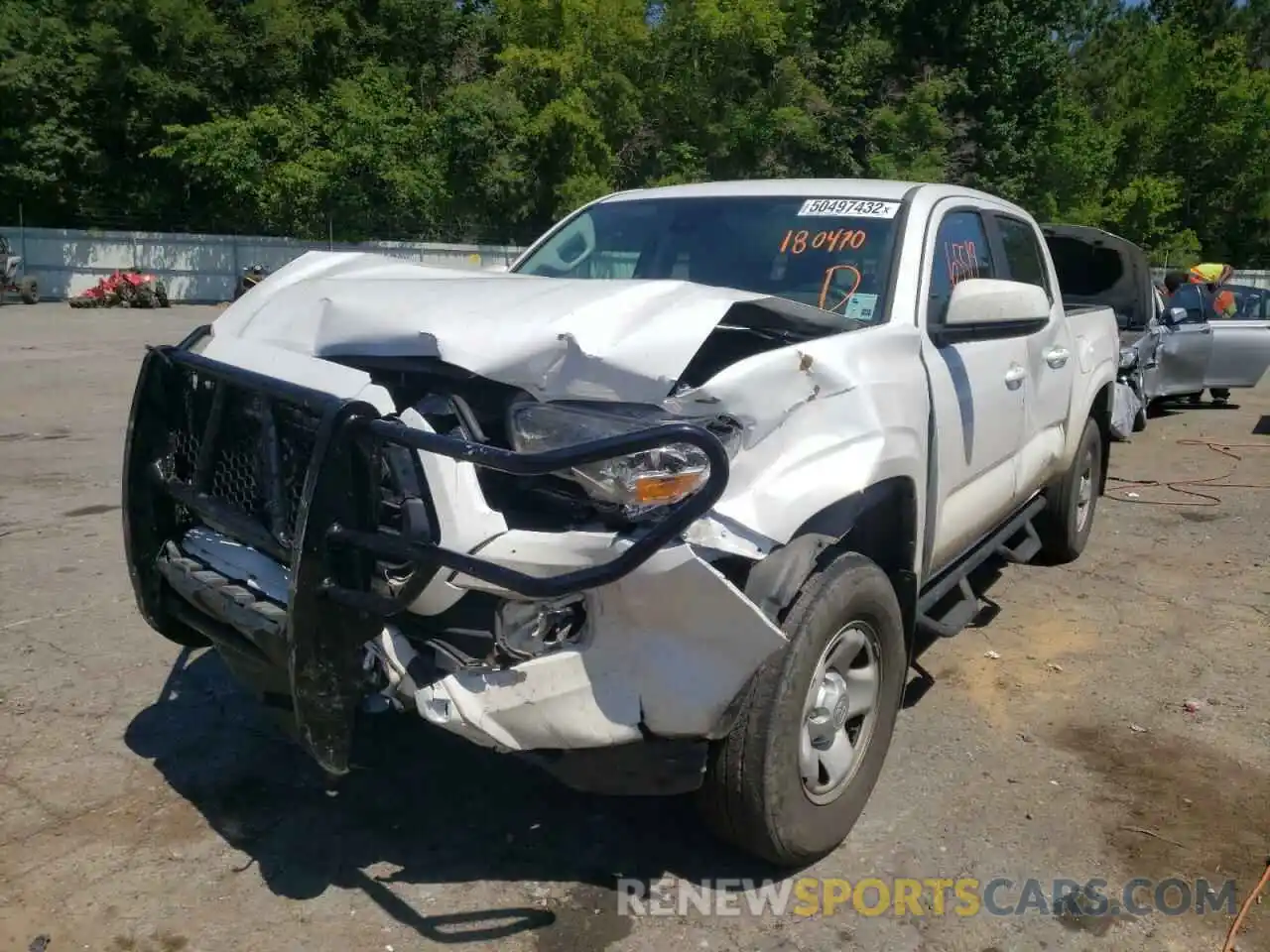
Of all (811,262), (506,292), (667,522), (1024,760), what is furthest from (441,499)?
(1024,760)

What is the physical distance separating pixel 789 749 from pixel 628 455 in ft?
2.93

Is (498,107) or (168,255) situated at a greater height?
(498,107)

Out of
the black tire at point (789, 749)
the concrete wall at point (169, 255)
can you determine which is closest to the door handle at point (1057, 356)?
the black tire at point (789, 749)

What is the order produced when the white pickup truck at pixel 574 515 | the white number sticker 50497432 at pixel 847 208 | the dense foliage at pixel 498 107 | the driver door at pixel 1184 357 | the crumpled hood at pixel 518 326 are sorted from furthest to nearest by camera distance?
the dense foliage at pixel 498 107, the driver door at pixel 1184 357, the white number sticker 50497432 at pixel 847 208, the crumpled hood at pixel 518 326, the white pickup truck at pixel 574 515

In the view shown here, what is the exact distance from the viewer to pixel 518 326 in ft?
9.20

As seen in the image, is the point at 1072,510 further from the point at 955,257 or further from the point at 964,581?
the point at 955,257

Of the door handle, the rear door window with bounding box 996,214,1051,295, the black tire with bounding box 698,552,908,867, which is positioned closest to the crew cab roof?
the rear door window with bounding box 996,214,1051,295

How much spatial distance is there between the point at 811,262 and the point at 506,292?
4.48 ft

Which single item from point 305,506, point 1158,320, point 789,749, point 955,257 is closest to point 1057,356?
point 955,257

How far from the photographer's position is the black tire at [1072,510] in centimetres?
597

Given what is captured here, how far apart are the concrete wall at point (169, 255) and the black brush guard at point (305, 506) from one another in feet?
94.3

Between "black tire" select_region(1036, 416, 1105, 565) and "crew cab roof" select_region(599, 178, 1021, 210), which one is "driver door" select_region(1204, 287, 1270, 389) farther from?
"crew cab roof" select_region(599, 178, 1021, 210)

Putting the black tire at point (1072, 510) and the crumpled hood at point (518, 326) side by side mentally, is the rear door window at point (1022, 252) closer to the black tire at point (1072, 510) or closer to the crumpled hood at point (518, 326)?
the black tire at point (1072, 510)

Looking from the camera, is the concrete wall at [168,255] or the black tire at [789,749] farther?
the concrete wall at [168,255]
